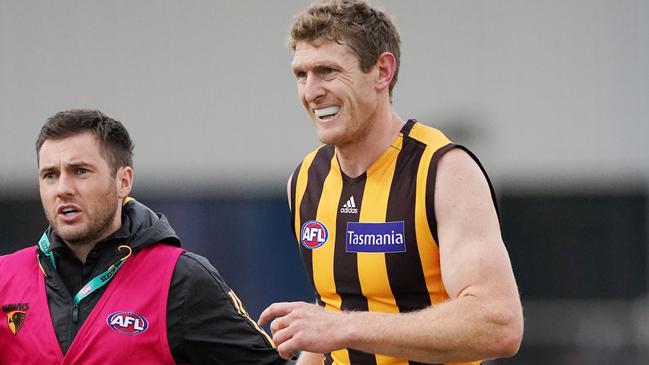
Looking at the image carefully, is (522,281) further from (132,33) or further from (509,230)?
(132,33)

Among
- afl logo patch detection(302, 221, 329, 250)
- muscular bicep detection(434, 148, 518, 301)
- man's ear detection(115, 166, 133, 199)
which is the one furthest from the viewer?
man's ear detection(115, 166, 133, 199)

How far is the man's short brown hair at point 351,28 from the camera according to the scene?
405 centimetres

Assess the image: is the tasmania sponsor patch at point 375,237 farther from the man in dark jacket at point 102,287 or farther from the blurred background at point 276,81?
the blurred background at point 276,81

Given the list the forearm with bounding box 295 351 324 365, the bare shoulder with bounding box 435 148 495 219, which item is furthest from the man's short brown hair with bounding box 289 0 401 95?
the forearm with bounding box 295 351 324 365

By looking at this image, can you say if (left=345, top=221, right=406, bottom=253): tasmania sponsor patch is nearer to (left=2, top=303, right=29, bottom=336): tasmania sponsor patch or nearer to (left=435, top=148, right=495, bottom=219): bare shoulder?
(left=435, top=148, right=495, bottom=219): bare shoulder

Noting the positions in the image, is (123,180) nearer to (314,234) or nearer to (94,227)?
(94,227)

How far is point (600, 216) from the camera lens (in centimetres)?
1027

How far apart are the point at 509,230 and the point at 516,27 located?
366 cm

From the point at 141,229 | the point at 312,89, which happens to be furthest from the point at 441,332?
the point at 141,229

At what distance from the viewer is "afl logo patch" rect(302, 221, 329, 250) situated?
14.0 ft

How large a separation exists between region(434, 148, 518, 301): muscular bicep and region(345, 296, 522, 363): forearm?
0.19 feet

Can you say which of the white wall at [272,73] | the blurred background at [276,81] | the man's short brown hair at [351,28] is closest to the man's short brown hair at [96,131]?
the man's short brown hair at [351,28]

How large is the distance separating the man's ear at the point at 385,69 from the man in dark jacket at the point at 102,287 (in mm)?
870

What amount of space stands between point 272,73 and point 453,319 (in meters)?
9.76
